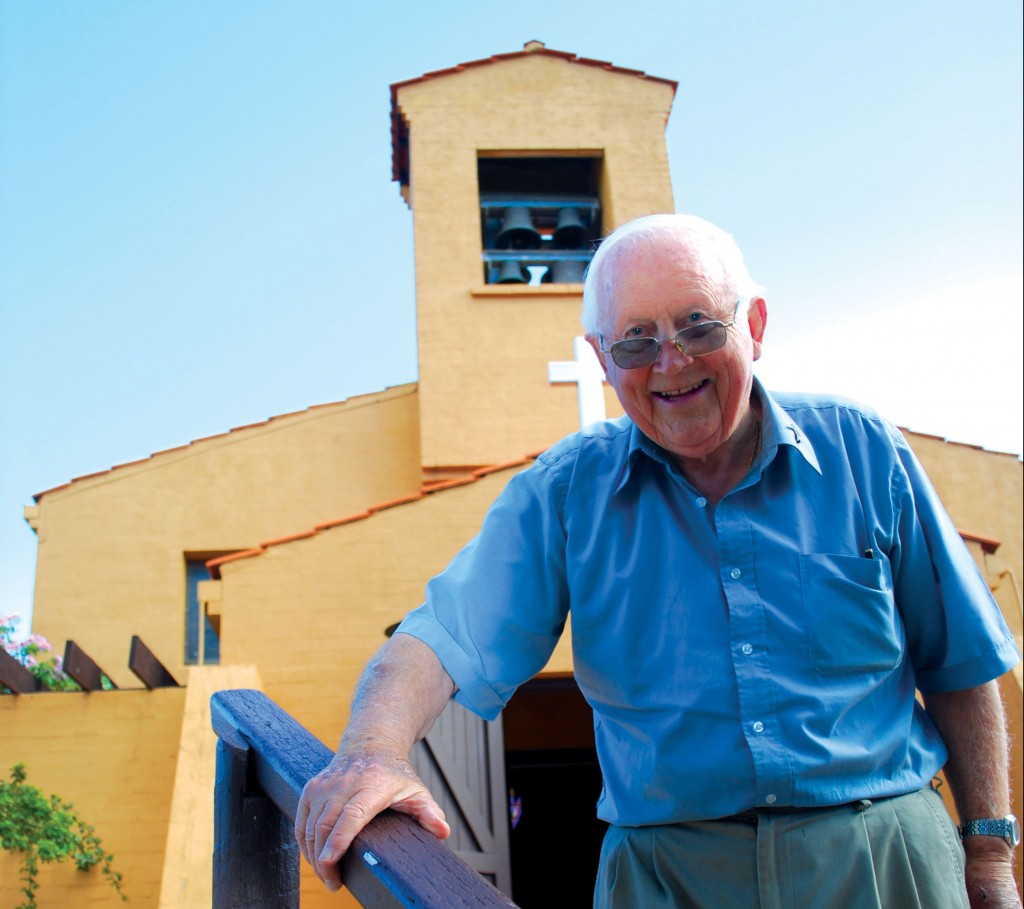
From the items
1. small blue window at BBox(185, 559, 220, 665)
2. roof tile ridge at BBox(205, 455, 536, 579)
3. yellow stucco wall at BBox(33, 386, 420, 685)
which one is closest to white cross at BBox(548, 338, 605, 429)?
yellow stucco wall at BBox(33, 386, 420, 685)

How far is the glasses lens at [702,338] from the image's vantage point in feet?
6.18

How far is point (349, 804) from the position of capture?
134 centimetres

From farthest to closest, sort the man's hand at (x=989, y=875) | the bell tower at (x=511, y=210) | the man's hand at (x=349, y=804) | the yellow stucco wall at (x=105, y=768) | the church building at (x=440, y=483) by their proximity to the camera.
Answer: the bell tower at (x=511, y=210)
the church building at (x=440, y=483)
the yellow stucco wall at (x=105, y=768)
the man's hand at (x=989, y=875)
the man's hand at (x=349, y=804)

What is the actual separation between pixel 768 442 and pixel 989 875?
2.85 ft

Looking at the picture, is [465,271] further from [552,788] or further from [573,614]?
[573,614]

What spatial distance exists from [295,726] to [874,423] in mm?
1223

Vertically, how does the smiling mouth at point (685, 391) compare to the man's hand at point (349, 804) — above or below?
above

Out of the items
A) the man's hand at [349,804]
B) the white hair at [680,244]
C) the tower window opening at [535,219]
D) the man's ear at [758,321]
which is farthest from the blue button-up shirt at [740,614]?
the tower window opening at [535,219]

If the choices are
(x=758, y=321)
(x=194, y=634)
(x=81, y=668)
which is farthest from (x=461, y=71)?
(x=758, y=321)

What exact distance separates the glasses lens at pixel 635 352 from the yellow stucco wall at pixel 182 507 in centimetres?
854

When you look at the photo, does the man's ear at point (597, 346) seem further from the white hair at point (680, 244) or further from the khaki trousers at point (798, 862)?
the khaki trousers at point (798, 862)

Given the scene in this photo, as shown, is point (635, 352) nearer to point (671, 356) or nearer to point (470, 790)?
point (671, 356)

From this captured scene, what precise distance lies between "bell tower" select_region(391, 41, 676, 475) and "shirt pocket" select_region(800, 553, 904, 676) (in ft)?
24.7

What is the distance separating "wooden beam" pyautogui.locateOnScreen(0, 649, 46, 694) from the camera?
632cm
